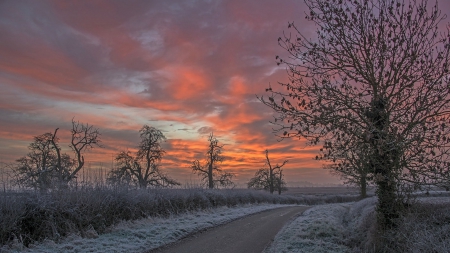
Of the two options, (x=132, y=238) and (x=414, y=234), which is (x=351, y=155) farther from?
(x=132, y=238)

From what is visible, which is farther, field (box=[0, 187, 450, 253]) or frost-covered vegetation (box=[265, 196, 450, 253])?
field (box=[0, 187, 450, 253])

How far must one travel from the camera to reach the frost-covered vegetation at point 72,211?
10.4 meters

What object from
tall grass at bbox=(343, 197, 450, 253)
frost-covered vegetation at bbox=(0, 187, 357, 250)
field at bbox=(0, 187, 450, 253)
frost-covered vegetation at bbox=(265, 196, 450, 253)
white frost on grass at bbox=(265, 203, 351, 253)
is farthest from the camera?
white frost on grass at bbox=(265, 203, 351, 253)

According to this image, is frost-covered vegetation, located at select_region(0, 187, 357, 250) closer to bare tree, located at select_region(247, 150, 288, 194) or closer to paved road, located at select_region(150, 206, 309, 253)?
paved road, located at select_region(150, 206, 309, 253)

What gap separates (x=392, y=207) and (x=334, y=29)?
22.1 feet

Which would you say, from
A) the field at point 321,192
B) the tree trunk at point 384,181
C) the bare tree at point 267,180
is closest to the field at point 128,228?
the tree trunk at point 384,181

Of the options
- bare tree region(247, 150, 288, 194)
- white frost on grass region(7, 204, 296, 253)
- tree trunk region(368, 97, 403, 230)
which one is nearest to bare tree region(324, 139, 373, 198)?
tree trunk region(368, 97, 403, 230)

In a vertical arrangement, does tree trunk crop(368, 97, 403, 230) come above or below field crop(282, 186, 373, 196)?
above

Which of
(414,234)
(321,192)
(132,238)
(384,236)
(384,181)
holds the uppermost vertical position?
(384,181)

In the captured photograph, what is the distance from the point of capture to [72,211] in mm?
12008

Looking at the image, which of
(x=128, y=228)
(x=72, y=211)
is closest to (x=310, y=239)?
(x=128, y=228)

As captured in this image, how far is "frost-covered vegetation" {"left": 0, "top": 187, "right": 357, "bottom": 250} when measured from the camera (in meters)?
10.4

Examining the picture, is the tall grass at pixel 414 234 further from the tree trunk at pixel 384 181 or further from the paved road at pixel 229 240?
the paved road at pixel 229 240

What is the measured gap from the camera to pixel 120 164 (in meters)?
40.5
